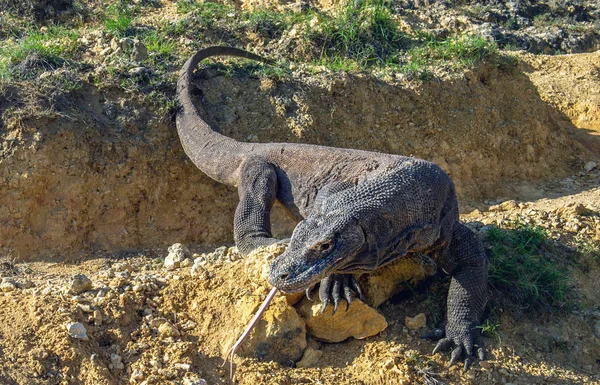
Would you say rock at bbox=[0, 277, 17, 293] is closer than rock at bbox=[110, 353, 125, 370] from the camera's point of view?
No

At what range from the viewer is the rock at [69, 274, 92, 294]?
427 centimetres

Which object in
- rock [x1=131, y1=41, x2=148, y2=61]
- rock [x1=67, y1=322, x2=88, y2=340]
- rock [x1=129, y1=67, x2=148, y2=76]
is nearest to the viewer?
rock [x1=67, y1=322, x2=88, y2=340]

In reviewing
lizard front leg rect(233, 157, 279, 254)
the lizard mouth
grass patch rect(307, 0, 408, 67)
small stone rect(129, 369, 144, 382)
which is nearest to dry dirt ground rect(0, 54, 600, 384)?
small stone rect(129, 369, 144, 382)

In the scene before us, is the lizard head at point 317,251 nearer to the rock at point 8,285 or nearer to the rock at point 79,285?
the rock at point 79,285

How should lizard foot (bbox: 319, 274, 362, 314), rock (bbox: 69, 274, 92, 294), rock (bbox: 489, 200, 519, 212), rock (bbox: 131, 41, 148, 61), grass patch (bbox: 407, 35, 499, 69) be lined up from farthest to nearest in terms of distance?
grass patch (bbox: 407, 35, 499, 69), rock (bbox: 131, 41, 148, 61), rock (bbox: 489, 200, 519, 212), rock (bbox: 69, 274, 92, 294), lizard foot (bbox: 319, 274, 362, 314)

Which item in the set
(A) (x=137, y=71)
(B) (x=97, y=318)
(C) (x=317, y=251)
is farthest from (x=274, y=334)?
(A) (x=137, y=71)

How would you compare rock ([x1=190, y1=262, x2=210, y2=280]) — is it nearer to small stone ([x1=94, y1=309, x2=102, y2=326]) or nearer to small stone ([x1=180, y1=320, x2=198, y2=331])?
small stone ([x1=180, y1=320, x2=198, y2=331])

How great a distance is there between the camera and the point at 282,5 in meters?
8.90

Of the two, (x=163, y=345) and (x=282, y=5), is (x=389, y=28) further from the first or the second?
(x=163, y=345)

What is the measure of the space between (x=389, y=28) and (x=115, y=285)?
5171 mm

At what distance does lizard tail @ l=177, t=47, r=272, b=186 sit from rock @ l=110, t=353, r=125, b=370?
7.62ft

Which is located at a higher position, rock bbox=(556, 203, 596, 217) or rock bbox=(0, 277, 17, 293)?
rock bbox=(0, 277, 17, 293)

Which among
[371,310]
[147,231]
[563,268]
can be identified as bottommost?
[147,231]

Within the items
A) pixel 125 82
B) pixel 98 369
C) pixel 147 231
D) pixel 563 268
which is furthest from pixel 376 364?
pixel 125 82
